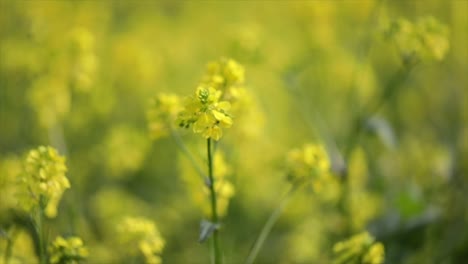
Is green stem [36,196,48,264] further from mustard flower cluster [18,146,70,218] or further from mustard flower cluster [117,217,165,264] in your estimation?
mustard flower cluster [117,217,165,264]

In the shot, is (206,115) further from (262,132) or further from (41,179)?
(262,132)

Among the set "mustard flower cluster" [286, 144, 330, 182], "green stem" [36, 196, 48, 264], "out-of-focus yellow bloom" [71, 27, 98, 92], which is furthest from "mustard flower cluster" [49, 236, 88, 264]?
"out-of-focus yellow bloom" [71, 27, 98, 92]

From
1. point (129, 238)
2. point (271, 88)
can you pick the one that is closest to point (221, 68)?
point (129, 238)

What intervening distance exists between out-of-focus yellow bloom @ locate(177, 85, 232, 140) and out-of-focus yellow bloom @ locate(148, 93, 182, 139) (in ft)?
1.25

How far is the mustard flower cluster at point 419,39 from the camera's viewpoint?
9.28 ft

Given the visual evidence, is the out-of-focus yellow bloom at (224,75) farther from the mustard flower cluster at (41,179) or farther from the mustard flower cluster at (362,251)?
the mustard flower cluster at (362,251)

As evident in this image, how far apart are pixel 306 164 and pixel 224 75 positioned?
1.54 feet

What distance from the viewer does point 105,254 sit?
3.22m

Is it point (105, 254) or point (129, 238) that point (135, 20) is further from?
point (129, 238)

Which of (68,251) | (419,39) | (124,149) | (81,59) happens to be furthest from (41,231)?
(419,39)

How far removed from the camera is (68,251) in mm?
2199

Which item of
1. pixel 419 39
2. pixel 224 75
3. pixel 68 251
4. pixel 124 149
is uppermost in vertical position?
pixel 124 149

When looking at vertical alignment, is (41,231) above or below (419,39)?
below

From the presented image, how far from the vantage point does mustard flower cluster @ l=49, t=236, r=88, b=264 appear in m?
2.20
